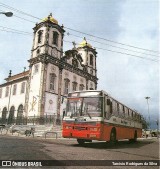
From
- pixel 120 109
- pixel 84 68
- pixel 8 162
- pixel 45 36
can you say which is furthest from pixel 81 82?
pixel 8 162

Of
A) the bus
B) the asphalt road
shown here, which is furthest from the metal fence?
the asphalt road

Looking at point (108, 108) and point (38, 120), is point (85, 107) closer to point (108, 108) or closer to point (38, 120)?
point (108, 108)

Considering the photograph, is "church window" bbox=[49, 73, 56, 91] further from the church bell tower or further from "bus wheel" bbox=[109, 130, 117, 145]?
"bus wheel" bbox=[109, 130, 117, 145]

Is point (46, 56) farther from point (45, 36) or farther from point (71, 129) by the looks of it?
point (71, 129)

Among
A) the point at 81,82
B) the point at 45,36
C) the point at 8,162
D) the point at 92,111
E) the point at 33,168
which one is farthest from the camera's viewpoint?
the point at 81,82

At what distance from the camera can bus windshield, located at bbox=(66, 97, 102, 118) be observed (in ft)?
38.4

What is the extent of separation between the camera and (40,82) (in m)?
32.1

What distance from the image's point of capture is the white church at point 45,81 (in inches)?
1256

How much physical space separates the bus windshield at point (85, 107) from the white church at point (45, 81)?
18.2 meters

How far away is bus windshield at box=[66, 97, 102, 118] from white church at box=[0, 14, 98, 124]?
18.2 metres

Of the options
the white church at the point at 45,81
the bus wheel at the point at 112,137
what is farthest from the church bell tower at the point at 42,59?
the bus wheel at the point at 112,137

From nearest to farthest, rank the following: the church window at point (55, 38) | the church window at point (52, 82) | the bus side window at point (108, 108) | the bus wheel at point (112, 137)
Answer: the bus side window at point (108, 108) → the bus wheel at point (112, 137) → the church window at point (52, 82) → the church window at point (55, 38)

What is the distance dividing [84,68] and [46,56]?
418 inches

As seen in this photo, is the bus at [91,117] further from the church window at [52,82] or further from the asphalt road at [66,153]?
the church window at [52,82]
